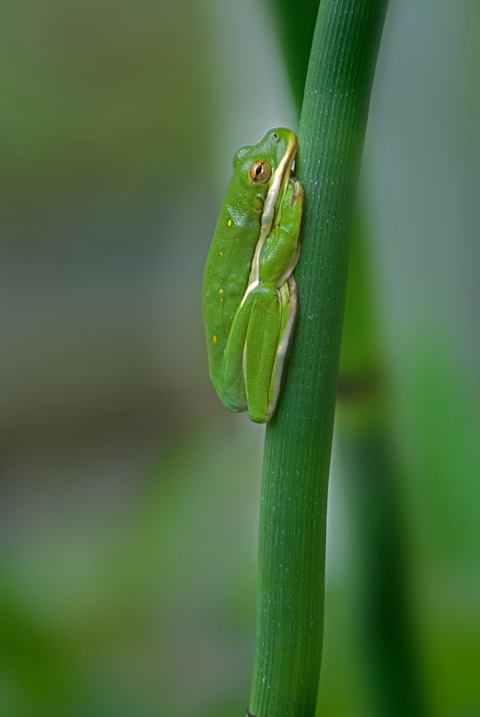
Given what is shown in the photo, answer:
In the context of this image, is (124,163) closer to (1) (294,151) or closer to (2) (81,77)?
(2) (81,77)

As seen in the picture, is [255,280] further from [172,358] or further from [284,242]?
[172,358]

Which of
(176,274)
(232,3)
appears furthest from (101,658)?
(232,3)

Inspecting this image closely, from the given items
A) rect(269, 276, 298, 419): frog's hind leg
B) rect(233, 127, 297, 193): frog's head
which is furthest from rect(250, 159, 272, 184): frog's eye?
rect(269, 276, 298, 419): frog's hind leg

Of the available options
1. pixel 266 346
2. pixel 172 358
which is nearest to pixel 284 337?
pixel 266 346

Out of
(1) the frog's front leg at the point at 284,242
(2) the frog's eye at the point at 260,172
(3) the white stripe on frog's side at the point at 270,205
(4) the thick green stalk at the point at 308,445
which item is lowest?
(4) the thick green stalk at the point at 308,445

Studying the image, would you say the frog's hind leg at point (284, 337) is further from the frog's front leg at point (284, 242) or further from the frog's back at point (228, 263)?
the frog's back at point (228, 263)

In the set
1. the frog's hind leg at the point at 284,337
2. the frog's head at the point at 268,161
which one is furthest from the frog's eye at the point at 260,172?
the frog's hind leg at the point at 284,337
